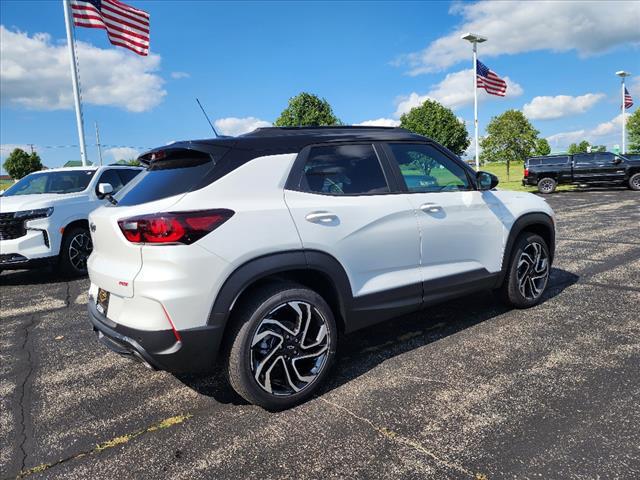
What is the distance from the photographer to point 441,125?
51.1 metres

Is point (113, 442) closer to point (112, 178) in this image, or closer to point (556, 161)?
point (112, 178)

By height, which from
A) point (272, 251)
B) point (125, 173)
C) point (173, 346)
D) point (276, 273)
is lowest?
point (173, 346)

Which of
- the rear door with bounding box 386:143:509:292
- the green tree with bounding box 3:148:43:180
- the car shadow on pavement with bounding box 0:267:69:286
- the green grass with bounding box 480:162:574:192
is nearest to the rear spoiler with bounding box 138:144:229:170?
the rear door with bounding box 386:143:509:292

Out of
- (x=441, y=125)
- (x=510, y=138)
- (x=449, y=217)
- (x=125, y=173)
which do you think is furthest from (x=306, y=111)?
(x=449, y=217)

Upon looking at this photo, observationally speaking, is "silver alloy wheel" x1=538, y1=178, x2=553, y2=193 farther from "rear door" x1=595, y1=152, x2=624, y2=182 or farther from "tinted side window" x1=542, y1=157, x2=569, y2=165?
"rear door" x1=595, y1=152, x2=624, y2=182

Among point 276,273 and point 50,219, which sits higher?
point 50,219

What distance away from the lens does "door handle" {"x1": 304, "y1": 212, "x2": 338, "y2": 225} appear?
2.88 metres

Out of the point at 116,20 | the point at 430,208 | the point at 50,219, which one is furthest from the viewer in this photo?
the point at 116,20

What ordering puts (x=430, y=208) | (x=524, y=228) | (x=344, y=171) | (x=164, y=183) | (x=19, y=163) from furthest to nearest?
(x=19, y=163)
(x=524, y=228)
(x=430, y=208)
(x=344, y=171)
(x=164, y=183)

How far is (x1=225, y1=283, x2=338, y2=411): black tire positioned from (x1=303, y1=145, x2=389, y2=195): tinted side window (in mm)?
719

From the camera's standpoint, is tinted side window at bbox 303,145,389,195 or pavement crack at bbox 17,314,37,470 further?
tinted side window at bbox 303,145,389,195

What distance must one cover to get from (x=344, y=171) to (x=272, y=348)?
130cm

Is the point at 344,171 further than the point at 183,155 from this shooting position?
Yes

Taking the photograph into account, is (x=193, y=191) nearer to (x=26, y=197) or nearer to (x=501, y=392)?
(x=501, y=392)
